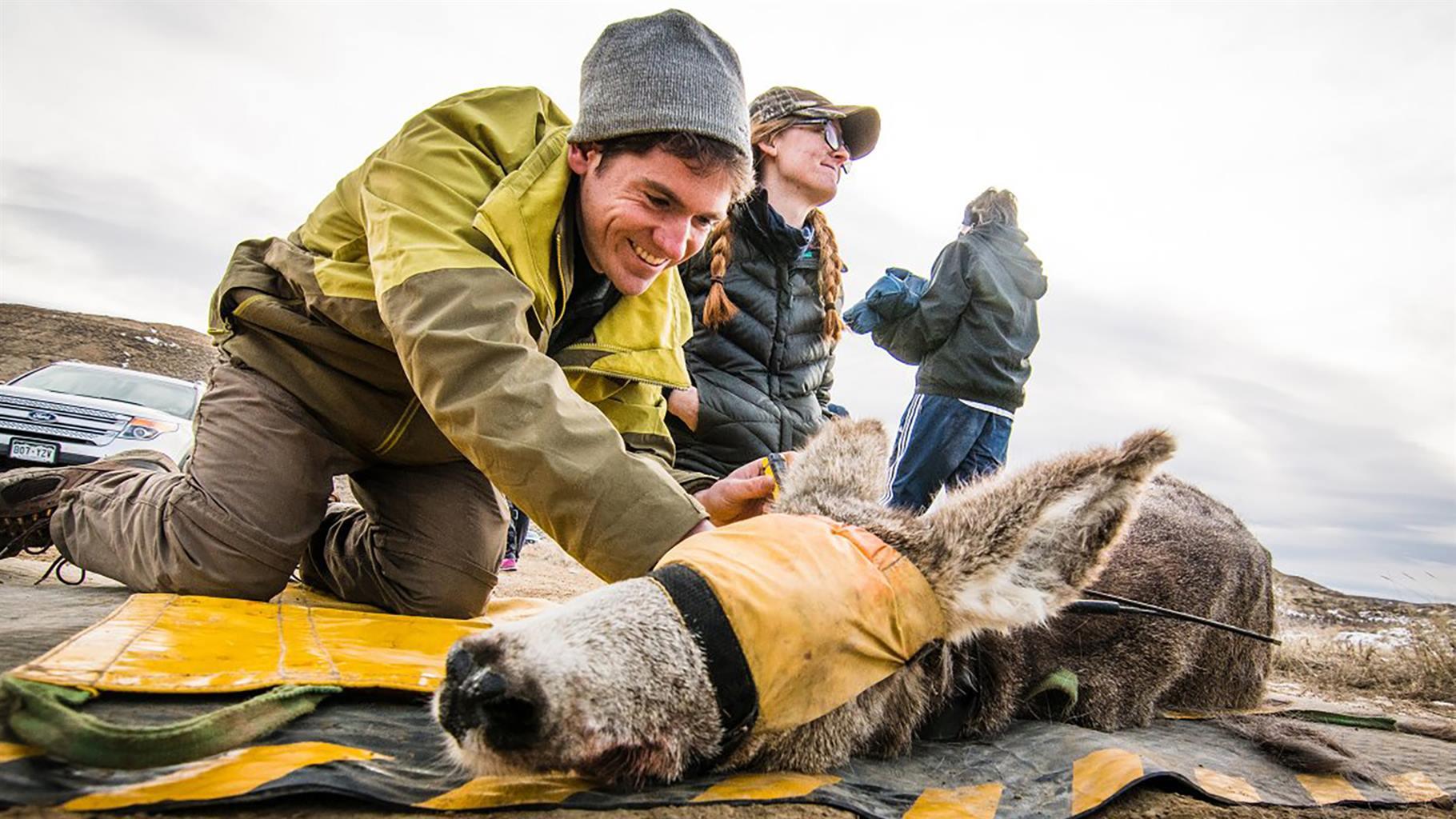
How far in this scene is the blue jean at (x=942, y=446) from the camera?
5.96 m

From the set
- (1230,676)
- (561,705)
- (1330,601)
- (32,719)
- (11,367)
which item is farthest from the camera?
(11,367)

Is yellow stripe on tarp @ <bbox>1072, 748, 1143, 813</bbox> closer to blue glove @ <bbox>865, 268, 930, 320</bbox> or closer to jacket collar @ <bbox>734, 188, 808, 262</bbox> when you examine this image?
jacket collar @ <bbox>734, 188, 808, 262</bbox>

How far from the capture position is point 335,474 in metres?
3.55

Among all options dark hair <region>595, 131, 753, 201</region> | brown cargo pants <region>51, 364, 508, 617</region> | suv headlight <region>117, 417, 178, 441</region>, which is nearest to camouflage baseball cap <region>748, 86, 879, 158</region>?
dark hair <region>595, 131, 753, 201</region>

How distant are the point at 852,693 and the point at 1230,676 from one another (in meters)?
2.01

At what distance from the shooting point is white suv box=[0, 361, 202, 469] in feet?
30.0

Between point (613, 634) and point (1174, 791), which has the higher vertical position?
point (613, 634)

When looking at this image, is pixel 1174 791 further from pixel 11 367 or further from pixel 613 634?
pixel 11 367

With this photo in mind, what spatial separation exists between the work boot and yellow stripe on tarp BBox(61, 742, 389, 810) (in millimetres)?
2789

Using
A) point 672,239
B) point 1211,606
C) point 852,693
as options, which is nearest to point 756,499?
point 672,239

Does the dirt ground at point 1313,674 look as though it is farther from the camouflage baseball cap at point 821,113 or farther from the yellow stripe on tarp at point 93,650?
the camouflage baseball cap at point 821,113

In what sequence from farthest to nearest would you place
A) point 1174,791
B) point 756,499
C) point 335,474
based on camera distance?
point 335,474
point 756,499
point 1174,791

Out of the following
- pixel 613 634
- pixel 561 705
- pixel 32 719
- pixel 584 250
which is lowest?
pixel 32 719

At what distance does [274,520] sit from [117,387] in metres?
9.15
